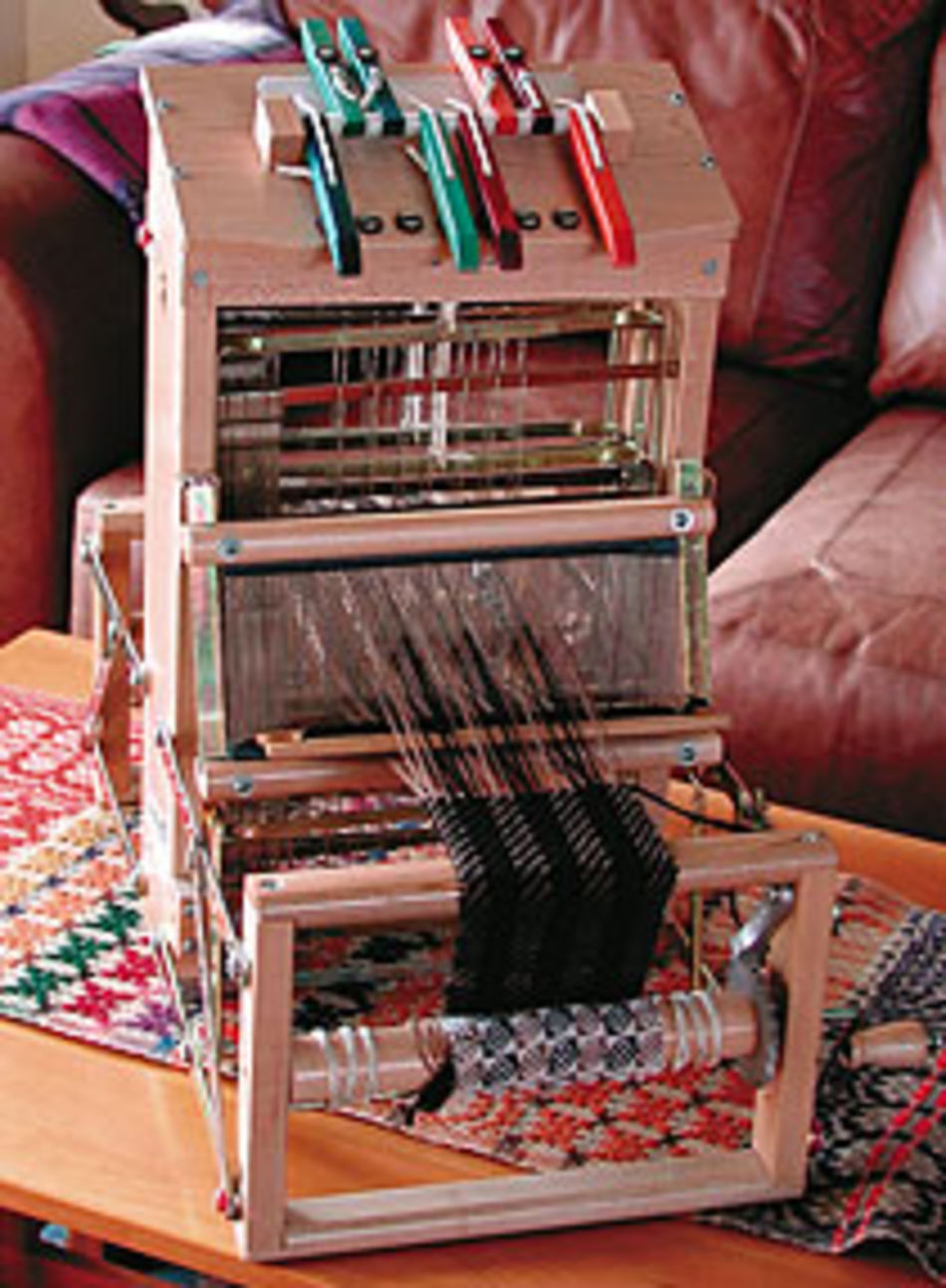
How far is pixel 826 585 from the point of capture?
195 centimetres

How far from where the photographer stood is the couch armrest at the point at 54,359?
2.11m

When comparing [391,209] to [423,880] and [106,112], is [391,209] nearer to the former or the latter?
[423,880]

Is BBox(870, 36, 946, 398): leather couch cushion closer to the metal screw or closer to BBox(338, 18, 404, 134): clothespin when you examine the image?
BBox(338, 18, 404, 134): clothespin

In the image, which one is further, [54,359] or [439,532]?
[54,359]

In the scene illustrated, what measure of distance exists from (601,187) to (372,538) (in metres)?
0.24

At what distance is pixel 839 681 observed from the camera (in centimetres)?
187

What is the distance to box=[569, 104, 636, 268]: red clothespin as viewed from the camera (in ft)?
4.13

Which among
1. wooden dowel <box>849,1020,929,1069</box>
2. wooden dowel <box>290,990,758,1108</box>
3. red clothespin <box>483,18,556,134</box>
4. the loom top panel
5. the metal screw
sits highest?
red clothespin <box>483,18,556,134</box>

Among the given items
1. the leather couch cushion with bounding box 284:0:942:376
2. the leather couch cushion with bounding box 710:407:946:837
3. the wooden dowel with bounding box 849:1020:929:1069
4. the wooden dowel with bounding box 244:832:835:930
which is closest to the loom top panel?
the wooden dowel with bounding box 244:832:835:930

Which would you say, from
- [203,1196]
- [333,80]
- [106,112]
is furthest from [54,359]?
[203,1196]

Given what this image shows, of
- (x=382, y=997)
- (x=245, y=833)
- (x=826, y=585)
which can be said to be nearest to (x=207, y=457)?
(x=245, y=833)

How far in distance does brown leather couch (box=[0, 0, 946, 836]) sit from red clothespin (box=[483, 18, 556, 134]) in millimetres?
666

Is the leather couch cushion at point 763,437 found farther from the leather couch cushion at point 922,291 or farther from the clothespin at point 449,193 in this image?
the clothespin at point 449,193

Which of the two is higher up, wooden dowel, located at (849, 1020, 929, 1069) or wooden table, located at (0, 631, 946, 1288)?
wooden dowel, located at (849, 1020, 929, 1069)
